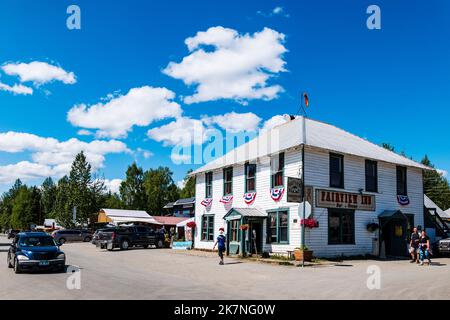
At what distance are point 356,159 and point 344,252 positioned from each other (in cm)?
560

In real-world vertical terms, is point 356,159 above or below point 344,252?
above

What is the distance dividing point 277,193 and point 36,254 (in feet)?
45.4

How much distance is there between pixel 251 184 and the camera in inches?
1130

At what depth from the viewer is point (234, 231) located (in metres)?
28.1

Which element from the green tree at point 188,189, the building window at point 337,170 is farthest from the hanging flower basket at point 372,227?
the green tree at point 188,189

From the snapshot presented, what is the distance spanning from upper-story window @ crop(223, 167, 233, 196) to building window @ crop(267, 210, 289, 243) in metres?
5.06

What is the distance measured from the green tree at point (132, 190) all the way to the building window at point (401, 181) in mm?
67332

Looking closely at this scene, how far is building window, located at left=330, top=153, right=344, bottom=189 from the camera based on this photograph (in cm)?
2591

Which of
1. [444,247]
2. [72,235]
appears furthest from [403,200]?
[72,235]

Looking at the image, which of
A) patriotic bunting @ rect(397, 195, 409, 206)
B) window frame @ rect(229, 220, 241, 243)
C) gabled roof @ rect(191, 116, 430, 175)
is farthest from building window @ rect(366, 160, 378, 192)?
window frame @ rect(229, 220, 241, 243)

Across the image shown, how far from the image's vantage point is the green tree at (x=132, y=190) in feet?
298
